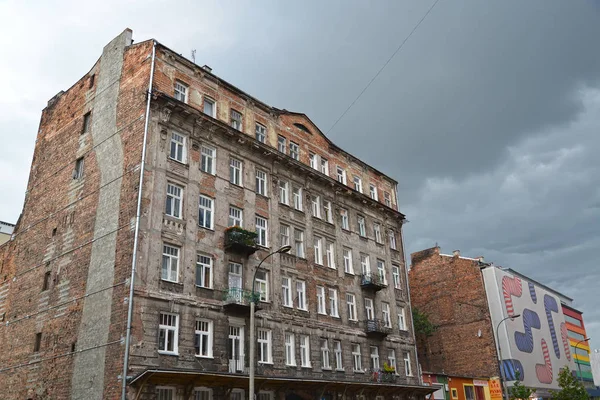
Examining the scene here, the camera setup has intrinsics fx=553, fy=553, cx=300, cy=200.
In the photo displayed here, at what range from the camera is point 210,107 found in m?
32.5

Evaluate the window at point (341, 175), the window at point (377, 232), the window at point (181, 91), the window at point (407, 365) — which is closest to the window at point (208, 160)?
the window at point (181, 91)

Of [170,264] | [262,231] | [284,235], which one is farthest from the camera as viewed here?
[284,235]

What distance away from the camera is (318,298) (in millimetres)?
34688

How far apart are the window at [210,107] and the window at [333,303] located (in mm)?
13590

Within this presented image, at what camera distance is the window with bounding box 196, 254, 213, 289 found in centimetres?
2788

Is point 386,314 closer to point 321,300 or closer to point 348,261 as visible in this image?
point 348,261

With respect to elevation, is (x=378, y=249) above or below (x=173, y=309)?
above

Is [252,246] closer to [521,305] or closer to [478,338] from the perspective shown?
[478,338]

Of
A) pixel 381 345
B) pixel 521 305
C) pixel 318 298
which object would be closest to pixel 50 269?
pixel 318 298

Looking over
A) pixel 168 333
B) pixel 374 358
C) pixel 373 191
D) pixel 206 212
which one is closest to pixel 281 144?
pixel 206 212

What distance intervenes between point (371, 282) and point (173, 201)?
53.1 ft

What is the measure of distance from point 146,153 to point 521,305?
45589mm

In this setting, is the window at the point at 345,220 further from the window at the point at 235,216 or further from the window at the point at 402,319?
the window at the point at 235,216

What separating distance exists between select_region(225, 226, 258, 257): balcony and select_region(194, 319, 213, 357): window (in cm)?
431
